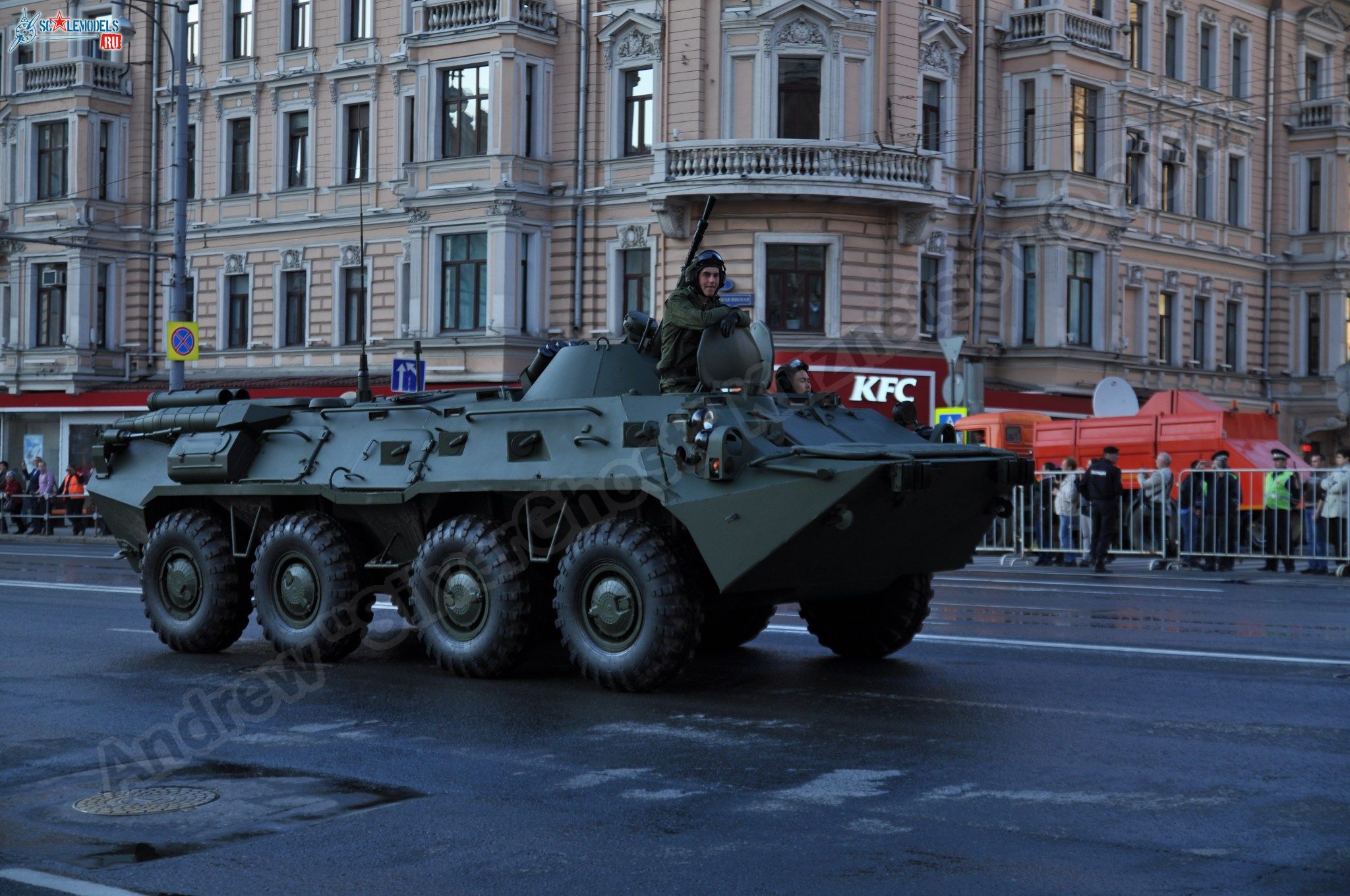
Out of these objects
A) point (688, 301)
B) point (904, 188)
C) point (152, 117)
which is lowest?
point (688, 301)

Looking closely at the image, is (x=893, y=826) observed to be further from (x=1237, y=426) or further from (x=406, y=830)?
(x=1237, y=426)

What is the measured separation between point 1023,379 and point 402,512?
88.7 feet

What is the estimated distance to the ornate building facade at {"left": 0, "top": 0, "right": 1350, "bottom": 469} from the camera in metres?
32.7

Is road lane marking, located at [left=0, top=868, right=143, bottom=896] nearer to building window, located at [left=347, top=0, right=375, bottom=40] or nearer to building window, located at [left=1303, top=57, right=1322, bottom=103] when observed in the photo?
building window, located at [left=347, top=0, right=375, bottom=40]

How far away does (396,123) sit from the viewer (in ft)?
122

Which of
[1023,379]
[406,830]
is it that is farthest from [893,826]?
[1023,379]

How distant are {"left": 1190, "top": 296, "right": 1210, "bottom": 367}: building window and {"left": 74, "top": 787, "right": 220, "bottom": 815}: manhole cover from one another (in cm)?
3775

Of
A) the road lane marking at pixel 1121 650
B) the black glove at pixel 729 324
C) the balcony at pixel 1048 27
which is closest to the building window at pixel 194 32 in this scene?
the balcony at pixel 1048 27

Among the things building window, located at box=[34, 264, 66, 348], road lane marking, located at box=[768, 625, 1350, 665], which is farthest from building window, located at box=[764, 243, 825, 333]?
road lane marking, located at box=[768, 625, 1350, 665]

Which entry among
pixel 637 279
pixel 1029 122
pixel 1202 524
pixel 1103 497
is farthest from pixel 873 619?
pixel 1029 122

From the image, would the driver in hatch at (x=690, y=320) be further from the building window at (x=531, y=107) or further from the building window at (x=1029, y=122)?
the building window at (x=1029, y=122)

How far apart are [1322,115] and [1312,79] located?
1126 millimetres

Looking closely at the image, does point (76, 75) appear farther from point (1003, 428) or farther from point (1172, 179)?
point (1172, 179)

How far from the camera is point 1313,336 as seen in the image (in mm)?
44906
